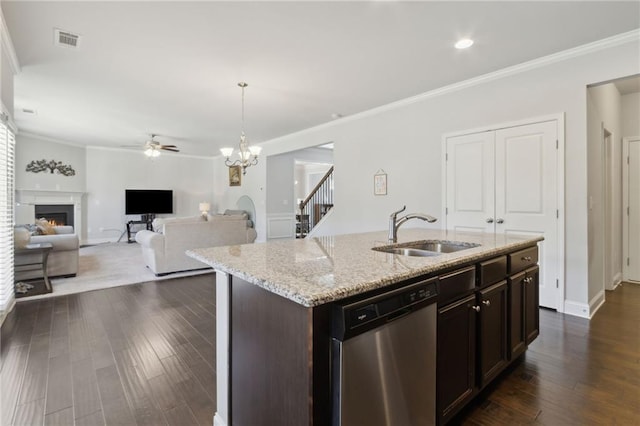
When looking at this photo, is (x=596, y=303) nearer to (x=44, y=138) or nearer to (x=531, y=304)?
(x=531, y=304)

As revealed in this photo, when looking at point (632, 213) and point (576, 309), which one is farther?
point (632, 213)

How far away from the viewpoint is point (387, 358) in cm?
120

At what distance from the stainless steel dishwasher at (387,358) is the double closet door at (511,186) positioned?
2.78 metres

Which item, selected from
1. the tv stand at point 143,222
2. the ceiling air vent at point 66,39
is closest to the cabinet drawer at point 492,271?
the ceiling air vent at point 66,39

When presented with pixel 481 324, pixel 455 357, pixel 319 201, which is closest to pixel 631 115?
pixel 481 324

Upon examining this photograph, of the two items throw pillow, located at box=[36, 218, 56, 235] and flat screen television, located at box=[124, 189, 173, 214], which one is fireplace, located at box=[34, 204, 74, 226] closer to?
flat screen television, located at box=[124, 189, 173, 214]

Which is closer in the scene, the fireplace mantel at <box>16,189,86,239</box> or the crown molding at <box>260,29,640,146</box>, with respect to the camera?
the crown molding at <box>260,29,640,146</box>

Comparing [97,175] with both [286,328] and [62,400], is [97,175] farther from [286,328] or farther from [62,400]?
[286,328]

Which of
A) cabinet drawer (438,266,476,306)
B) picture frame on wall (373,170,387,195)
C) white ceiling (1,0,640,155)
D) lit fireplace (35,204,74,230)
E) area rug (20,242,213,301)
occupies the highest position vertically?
white ceiling (1,0,640,155)

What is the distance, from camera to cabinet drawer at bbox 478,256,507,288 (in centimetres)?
179

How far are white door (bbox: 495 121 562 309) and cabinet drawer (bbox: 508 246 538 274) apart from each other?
1.25 metres

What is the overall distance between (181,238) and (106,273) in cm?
138

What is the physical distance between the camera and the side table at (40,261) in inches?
162

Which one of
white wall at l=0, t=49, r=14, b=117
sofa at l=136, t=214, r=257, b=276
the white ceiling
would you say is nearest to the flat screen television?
the white ceiling
